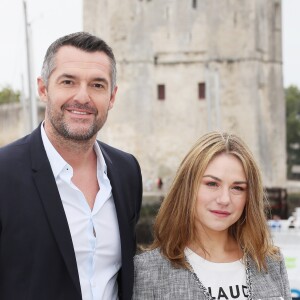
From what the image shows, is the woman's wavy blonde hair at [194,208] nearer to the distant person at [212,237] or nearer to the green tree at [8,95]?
the distant person at [212,237]

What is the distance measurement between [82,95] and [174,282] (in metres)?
0.81

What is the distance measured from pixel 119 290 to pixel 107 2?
2225cm

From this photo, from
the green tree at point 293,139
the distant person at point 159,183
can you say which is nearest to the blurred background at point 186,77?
the distant person at point 159,183

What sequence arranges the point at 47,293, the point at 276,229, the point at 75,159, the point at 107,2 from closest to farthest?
the point at 47,293
the point at 75,159
the point at 276,229
the point at 107,2

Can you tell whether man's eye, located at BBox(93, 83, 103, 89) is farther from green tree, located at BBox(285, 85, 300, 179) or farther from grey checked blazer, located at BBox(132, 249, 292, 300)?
green tree, located at BBox(285, 85, 300, 179)

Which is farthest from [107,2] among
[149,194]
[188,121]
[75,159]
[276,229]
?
[75,159]

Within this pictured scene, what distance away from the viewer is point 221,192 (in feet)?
9.20

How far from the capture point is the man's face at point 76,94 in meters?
2.77

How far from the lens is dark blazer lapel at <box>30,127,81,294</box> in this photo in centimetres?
267

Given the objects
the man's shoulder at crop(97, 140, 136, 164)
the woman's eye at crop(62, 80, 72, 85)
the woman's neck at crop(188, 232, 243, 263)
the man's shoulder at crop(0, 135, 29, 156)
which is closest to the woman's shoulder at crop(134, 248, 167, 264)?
the woman's neck at crop(188, 232, 243, 263)

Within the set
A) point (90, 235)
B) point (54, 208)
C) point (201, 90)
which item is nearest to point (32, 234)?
point (54, 208)

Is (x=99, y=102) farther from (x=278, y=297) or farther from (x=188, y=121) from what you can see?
(x=188, y=121)

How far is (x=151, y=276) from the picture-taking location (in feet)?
9.30

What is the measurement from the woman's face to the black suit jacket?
1.80 ft
